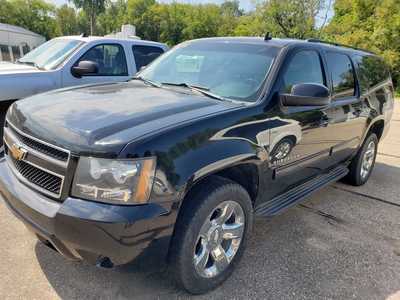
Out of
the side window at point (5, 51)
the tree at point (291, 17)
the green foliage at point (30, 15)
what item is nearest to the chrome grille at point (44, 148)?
the side window at point (5, 51)

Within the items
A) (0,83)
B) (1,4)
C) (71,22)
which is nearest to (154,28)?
(71,22)

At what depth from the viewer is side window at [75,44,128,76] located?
6035 millimetres

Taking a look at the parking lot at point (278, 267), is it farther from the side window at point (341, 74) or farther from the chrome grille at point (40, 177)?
the side window at point (341, 74)

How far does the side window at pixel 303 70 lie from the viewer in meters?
3.20

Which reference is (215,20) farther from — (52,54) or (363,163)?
(363,163)

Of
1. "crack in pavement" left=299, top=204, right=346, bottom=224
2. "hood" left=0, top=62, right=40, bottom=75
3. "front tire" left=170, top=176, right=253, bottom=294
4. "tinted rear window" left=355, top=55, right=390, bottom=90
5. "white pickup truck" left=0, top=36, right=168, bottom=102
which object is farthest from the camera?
"hood" left=0, top=62, right=40, bottom=75

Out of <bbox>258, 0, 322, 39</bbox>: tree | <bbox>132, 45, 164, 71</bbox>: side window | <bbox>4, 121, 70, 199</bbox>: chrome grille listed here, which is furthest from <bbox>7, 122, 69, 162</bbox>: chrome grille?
<bbox>258, 0, 322, 39</bbox>: tree

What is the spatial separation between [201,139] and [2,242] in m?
2.01

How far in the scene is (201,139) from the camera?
230 cm

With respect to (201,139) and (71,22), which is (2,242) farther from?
(71,22)

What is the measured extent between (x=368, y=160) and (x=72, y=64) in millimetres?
4750

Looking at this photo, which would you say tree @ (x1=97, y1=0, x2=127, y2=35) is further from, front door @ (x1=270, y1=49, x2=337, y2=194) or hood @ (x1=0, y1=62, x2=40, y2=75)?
front door @ (x1=270, y1=49, x2=337, y2=194)

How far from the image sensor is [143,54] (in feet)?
21.8

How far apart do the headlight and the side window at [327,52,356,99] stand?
264 centimetres
